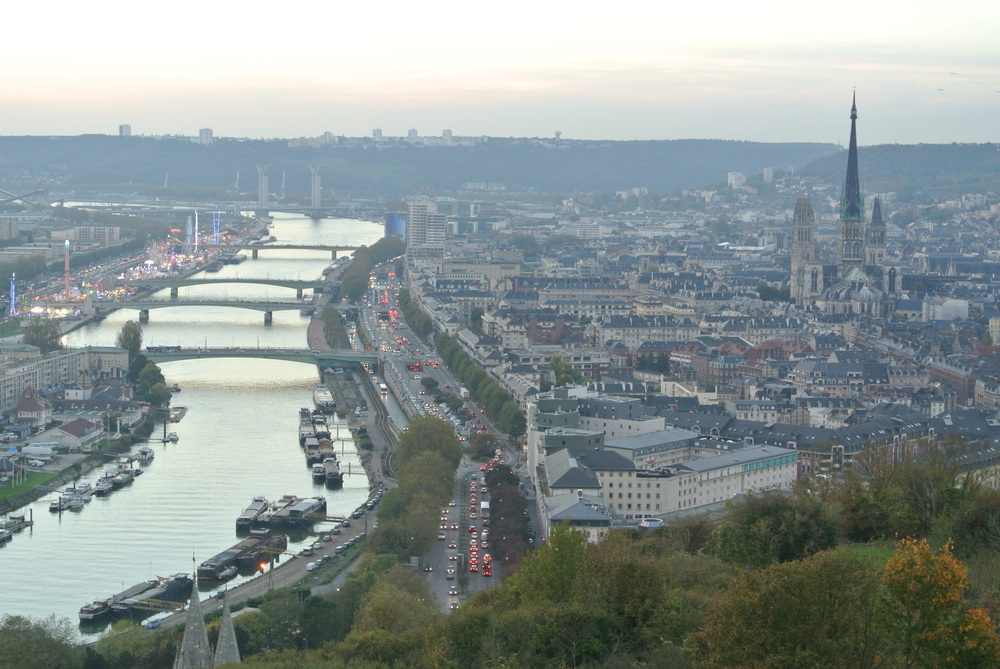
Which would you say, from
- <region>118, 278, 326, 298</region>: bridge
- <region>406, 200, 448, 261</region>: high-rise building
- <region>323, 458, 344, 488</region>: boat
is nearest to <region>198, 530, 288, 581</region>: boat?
<region>323, 458, 344, 488</region>: boat

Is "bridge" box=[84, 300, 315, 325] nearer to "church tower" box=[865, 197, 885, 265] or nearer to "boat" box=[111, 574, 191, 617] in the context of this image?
"church tower" box=[865, 197, 885, 265]

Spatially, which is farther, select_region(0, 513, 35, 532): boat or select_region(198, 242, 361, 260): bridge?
select_region(198, 242, 361, 260): bridge

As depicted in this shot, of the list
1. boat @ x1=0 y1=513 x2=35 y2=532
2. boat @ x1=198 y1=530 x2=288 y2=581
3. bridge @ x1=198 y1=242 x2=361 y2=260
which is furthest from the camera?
bridge @ x1=198 y1=242 x2=361 y2=260

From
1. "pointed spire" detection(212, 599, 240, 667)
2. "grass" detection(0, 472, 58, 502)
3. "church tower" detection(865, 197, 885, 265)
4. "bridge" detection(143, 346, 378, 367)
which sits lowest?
"grass" detection(0, 472, 58, 502)

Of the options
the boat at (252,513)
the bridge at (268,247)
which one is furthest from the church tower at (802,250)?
the boat at (252,513)

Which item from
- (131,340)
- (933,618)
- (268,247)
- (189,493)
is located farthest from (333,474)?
(268,247)

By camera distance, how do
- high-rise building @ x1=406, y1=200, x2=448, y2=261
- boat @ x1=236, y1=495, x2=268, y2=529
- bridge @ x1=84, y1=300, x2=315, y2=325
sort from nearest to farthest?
1. boat @ x1=236, y1=495, x2=268, y2=529
2. bridge @ x1=84, y1=300, x2=315, y2=325
3. high-rise building @ x1=406, y1=200, x2=448, y2=261

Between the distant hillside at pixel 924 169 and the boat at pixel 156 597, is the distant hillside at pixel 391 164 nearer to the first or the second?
the distant hillside at pixel 924 169

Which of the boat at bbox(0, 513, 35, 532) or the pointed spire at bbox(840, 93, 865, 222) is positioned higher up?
the pointed spire at bbox(840, 93, 865, 222)
